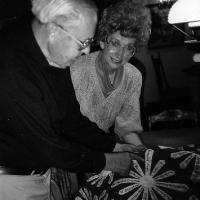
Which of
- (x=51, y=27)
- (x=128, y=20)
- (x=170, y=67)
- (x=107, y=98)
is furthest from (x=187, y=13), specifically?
(x=170, y=67)

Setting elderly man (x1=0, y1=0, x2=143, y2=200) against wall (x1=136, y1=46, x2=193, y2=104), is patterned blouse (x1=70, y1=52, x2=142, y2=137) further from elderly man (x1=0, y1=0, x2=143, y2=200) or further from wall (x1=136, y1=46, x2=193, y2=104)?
wall (x1=136, y1=46, x2=193, y2=104)

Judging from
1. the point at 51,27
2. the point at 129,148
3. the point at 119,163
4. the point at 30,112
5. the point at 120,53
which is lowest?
the point at 129,148

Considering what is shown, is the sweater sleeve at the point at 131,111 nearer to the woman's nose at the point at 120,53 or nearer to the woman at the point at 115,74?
the woman at the point at 115,74

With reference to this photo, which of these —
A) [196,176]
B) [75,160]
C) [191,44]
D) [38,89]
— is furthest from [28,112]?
[191,44]

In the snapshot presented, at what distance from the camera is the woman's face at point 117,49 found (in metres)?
2.20

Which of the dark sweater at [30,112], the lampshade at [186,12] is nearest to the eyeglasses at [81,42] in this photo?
the dark sweater at [30,112]

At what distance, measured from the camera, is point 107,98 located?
2309 mm

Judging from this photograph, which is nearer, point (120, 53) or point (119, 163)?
point (119, 163)

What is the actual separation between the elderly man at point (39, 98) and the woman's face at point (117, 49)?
61 centimetres

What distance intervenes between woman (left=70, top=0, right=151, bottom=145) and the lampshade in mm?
402

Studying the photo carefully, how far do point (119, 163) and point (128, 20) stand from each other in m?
1.01

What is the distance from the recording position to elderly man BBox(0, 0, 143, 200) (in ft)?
4.50

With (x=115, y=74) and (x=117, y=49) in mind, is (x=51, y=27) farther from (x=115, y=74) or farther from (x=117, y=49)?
(x=115, y=74)

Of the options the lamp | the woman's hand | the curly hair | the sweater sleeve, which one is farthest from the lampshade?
the woman's hand
